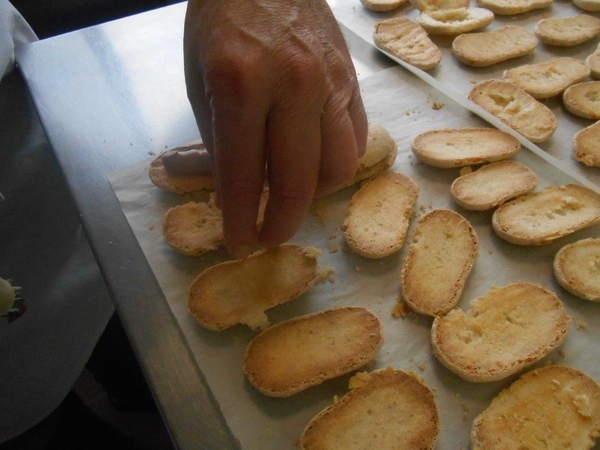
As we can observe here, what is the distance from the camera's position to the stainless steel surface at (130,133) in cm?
112

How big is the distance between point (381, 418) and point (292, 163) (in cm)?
57

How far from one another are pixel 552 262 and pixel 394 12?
4.24 ft

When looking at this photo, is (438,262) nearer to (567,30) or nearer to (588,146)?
(588,146)

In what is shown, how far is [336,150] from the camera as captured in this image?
1.01 metres

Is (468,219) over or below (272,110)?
below

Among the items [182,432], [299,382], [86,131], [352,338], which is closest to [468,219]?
[352,338]

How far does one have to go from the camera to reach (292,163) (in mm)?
967

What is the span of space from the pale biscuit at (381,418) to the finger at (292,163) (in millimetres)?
398

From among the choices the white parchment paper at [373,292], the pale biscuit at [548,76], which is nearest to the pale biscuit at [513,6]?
the pale biscuit at [548,76]

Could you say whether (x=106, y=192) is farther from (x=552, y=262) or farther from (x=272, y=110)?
(x=552, y=262)

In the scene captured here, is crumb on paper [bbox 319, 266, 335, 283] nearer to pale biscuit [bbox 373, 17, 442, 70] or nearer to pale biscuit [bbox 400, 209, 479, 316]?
pale biscuit [bbox 400, 209, 479, 316]

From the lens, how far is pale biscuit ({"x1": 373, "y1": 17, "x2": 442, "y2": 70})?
1.83 meters

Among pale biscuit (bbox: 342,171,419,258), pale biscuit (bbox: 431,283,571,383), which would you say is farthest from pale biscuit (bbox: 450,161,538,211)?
pale biscuit (bbox: 431,283,571,383)

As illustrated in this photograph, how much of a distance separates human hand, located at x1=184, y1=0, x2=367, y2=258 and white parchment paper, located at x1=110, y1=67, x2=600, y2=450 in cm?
28
